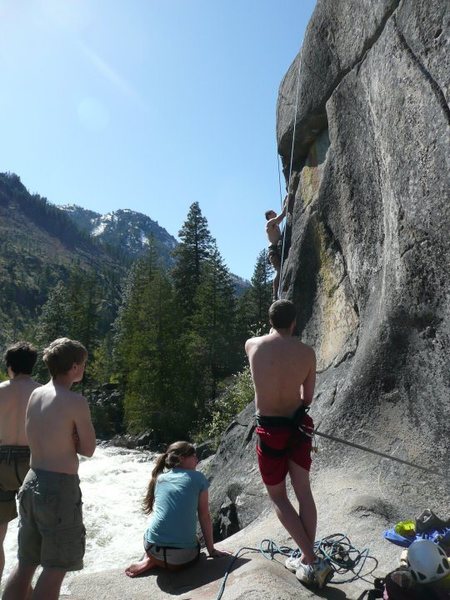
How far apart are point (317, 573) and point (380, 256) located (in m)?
5.91

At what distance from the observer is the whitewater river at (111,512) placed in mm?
11438

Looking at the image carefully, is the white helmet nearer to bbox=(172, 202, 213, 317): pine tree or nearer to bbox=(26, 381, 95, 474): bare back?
bbox=(26, 381, 95, 474): bare back

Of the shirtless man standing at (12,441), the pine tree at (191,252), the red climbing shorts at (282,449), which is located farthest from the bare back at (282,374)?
the pine tree at (191,252)

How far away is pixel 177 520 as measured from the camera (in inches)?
206

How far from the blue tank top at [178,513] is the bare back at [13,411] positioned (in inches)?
58.8

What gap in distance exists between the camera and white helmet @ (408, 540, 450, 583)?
3.78 meters

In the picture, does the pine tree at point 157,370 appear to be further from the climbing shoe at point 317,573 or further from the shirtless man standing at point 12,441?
the climbing shoe at point 317,573

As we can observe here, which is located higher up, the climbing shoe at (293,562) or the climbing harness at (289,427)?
the climbing harness at (289,427)

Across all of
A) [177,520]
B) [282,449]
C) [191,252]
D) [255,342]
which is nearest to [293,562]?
[282,449]

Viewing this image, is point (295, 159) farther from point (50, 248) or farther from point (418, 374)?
point (50, 248)

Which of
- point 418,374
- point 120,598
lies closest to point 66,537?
point 120,598

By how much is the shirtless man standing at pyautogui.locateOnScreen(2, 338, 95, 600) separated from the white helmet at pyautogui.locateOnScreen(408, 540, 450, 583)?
7.52 ft

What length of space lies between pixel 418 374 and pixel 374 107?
435 cm

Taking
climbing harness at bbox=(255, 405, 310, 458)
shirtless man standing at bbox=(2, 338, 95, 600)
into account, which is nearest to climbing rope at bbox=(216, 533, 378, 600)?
climbing harness at bbox=(255, 405, 310, 458)
